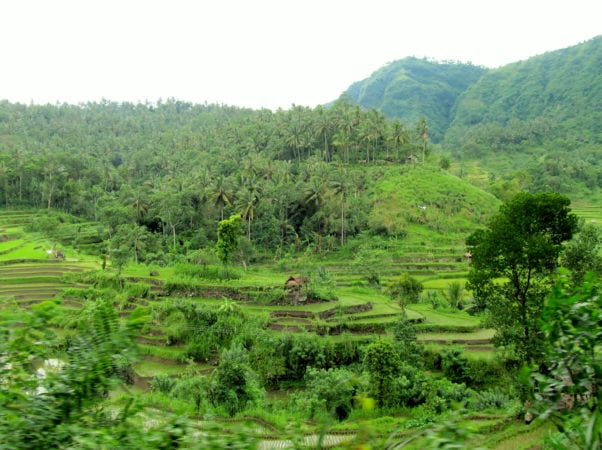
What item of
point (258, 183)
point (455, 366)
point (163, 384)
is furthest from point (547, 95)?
point (163, 384)

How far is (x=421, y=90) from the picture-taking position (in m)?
140

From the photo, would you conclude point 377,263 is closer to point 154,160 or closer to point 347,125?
point 347,125

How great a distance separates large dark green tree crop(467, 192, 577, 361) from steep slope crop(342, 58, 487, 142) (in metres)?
97.0

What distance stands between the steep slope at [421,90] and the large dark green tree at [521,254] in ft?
318

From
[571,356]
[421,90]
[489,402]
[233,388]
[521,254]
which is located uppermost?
[421,90]

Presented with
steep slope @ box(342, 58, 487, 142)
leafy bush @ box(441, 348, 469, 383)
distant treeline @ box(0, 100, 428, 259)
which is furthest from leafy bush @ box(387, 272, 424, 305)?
steep slope @ box(342, 58, 487, 142)

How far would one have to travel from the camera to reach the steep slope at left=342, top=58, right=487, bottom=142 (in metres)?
127

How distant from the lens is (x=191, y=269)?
29656 mm

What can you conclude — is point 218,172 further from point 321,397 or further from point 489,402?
point 489,402

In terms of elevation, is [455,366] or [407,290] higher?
[407,290]

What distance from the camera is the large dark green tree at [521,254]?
1277 cm

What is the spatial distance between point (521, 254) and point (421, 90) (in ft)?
454

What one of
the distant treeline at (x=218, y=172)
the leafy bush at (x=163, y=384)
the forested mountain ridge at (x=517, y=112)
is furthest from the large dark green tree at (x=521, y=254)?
the forested mountain ridge at (x=517, y=112)

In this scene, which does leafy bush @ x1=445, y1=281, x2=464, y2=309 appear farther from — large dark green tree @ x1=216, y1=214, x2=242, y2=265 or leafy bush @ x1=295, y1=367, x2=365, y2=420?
large dark green tree @ x1=216, y1=214, x2=242, y2=265
